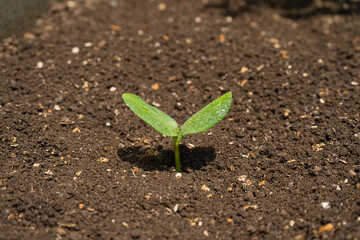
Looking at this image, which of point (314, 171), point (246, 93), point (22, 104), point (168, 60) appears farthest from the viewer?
point (168, 60)

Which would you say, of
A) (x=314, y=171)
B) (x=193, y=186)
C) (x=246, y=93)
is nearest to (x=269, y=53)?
(x=246, y=93)

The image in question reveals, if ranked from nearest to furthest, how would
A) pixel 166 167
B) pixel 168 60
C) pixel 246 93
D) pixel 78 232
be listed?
pixel 78 232
pixel 166 167
pixel 246 93
pixel 168 60

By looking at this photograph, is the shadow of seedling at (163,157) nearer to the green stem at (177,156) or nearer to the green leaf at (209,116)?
the green stem at (177,156)

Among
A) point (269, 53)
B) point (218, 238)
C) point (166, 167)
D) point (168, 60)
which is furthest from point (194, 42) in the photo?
point (218, 238)

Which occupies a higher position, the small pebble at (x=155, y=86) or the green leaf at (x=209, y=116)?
the green leaf at (x=209, y=116)

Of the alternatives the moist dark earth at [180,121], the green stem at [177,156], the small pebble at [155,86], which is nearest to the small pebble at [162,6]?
the moist dark earth at [180,121]

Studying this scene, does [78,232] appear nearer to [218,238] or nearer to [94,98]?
[218,238]

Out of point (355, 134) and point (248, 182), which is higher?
point (355, 134)

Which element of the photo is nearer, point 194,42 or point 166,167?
point 166,167
